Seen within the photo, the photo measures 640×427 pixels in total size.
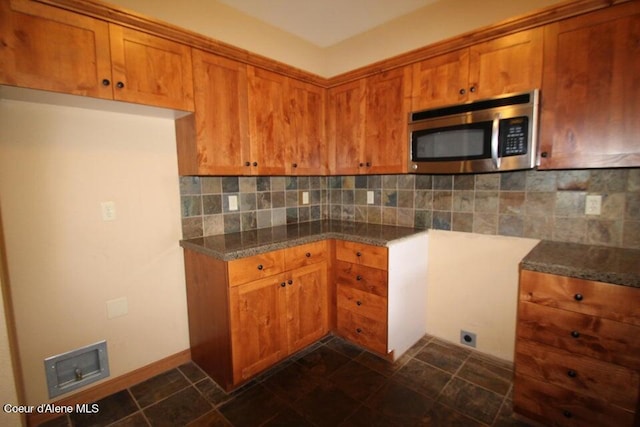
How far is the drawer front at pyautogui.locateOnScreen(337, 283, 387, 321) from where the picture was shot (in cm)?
208

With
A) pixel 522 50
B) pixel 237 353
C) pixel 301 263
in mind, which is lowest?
pixel 237 353

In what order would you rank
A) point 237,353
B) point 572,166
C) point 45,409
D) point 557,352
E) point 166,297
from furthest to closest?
point 166,297
point 237,353
point 45,409
point 572,166
point 557,352

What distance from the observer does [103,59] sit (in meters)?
1.46

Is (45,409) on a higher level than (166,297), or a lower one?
lower

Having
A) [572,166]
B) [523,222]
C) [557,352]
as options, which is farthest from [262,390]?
[572,166]

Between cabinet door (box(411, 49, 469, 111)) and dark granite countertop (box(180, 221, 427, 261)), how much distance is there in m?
0.98

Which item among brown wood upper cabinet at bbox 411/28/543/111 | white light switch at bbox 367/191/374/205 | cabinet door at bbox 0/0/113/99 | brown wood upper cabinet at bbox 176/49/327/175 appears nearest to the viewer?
cabinet door at bbox 0/0/113/99

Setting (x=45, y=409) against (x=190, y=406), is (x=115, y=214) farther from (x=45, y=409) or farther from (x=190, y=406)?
(x=190, y=406)

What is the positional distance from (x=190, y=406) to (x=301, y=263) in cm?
113

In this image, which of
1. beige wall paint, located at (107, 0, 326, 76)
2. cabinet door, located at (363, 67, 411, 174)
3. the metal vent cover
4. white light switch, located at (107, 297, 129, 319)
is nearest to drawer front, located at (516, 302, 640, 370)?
cabinet door, located at (363, 67, 411, 174)

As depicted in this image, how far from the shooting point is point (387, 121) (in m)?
2.24

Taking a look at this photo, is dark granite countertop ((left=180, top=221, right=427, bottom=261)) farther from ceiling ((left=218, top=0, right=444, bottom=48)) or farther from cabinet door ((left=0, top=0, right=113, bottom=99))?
ceiling ((left=218, top=0, right=444, bottom=48))

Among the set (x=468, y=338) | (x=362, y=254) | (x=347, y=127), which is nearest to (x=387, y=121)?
(x=347, y=127)

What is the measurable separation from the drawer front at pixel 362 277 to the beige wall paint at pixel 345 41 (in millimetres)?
1897
